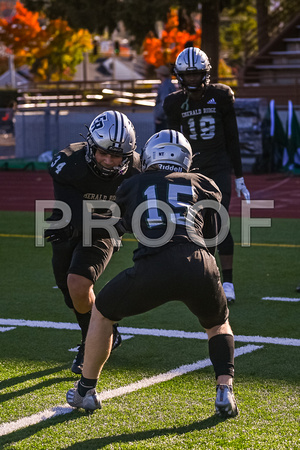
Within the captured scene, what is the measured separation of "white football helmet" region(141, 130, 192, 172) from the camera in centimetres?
432

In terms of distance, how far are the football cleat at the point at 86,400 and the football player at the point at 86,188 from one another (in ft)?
2.10

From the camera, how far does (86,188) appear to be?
499 cm

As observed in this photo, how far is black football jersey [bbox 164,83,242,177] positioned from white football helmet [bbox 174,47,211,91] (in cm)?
17

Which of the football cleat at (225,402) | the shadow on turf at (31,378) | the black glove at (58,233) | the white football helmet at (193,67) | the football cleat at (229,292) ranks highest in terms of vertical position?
the white football helmet at (193,67)

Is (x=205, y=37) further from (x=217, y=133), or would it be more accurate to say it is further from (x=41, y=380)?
(x=41, y=380)

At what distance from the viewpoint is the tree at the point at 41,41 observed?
4269 centimetres

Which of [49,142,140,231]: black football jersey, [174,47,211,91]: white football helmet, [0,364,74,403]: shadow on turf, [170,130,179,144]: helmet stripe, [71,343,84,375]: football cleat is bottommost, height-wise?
[0,364,74,403]: shadow on turf

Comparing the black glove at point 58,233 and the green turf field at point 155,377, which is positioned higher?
the black glove at point 58,233

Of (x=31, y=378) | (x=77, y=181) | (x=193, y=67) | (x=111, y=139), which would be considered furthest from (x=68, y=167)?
(x=193, y=67)

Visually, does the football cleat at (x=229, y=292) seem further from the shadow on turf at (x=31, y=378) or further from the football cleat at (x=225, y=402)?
the football cleat at (x=225, y=402)

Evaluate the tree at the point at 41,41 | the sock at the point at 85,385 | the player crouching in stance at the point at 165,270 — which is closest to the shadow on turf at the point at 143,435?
the player crouching in stance at the point at 165,270

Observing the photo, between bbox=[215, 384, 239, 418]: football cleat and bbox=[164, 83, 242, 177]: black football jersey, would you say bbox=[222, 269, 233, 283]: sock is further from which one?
bbox=[215, 384, 239, 418]: football cleat

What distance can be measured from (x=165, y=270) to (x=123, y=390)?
1.06 meters

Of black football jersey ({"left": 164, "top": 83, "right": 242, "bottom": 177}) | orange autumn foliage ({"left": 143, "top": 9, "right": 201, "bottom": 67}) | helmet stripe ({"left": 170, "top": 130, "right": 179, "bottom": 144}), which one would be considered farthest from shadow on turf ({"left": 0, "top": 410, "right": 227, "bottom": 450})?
orange autumn foliage ({"left": 143, "top": 9, "right": 201, "bottom": 67})
